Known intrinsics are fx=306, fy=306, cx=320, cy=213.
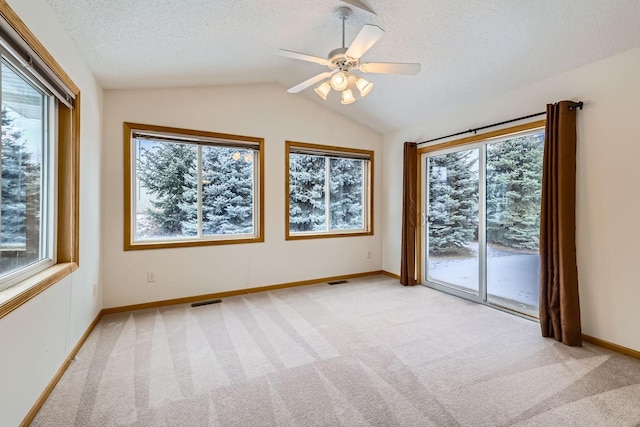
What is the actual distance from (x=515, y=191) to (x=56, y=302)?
13.9ft

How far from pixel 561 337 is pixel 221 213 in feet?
12.5

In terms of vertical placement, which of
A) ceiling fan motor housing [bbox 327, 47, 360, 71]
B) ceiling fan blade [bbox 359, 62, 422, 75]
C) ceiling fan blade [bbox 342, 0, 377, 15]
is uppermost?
ceiling fan blade [bbox 342, 0, 377, 15]

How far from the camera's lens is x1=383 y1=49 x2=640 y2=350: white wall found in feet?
7.95

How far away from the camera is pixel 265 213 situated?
4.20m

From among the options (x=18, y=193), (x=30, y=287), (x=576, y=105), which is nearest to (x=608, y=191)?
(x=576, y=105)

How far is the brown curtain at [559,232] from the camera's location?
2.63 meters

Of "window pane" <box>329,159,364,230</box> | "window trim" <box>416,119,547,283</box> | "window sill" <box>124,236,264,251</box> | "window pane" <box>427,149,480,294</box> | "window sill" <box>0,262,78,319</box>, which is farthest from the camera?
"window pane" <box>329,159,364,230</box>

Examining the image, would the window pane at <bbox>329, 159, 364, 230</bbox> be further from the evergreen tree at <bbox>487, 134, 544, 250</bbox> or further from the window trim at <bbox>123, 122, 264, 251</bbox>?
the evergreen tree at <bbox>487, 134, 544, 250</bbox>

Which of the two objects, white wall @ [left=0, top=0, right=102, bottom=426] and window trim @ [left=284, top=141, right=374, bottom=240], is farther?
window trim @ [left=284, top=141, right=374, bottom=240]

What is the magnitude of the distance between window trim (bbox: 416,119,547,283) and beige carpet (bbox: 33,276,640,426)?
1253 mm

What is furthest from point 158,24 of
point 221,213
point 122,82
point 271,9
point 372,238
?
point 372,238

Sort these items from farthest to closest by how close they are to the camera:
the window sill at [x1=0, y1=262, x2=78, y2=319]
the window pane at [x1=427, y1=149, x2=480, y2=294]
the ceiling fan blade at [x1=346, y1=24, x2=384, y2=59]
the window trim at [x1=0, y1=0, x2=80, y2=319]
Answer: the window pane at [x1=427, y1=149, x2=480, y2=294]
the window trim at [x1=0, y1=0, x2=80, y2=319]
the ceiling fan blade at [x1=346, y1=24, x2=384, y2=59]
the window sill at [x1=0, y1=262, x2=78, y2=319]

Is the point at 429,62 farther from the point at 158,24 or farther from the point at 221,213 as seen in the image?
the point at 221,213

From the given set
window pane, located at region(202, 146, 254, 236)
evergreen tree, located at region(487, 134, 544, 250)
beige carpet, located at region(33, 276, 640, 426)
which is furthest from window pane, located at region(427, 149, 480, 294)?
window pane, located at region(202, 146, 254, 236)
